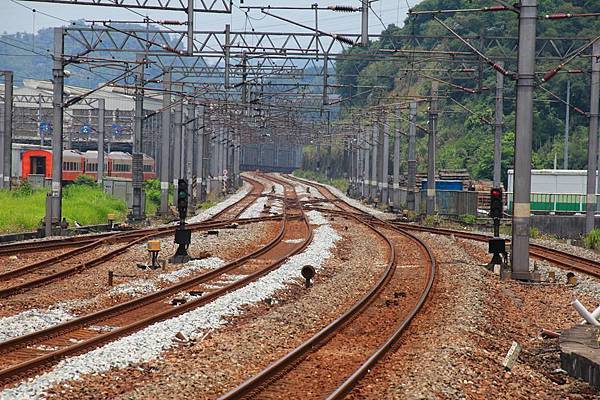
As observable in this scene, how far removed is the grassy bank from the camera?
4242 inches

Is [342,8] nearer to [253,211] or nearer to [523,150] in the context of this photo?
[523,150]

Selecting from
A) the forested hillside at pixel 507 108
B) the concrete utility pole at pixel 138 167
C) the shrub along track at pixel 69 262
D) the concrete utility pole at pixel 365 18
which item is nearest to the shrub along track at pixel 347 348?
the shrub along track at pixel 69 262

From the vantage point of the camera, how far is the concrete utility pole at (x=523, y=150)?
22031 mm

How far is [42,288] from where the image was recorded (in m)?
18.2

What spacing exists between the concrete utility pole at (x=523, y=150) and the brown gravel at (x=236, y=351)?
3.86 m

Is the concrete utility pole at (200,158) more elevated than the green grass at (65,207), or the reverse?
the concrete utility pole at (200,158)

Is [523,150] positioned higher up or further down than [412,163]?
higher up

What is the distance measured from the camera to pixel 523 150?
74.1 feet

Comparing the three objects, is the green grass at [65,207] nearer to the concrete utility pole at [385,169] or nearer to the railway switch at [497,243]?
the railway switch at [497,243]

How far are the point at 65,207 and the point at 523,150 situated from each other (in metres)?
23.4

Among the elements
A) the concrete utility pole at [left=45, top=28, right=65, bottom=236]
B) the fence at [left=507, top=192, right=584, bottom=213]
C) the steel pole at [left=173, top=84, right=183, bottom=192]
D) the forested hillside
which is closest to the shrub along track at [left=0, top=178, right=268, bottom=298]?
the concrete utility pole at [left=45, top=28, right=65, bottom=236]

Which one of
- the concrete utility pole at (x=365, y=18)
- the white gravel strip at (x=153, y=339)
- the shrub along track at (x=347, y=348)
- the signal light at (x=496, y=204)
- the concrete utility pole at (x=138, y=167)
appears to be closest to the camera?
the white gravel strip at (x=153, y=339)

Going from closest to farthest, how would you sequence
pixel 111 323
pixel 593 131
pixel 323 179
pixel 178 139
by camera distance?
pixel 111 323, pixel 593 131, pixel 178 139, pixel 323 179

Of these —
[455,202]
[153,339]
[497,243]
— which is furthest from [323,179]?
[153,339]
